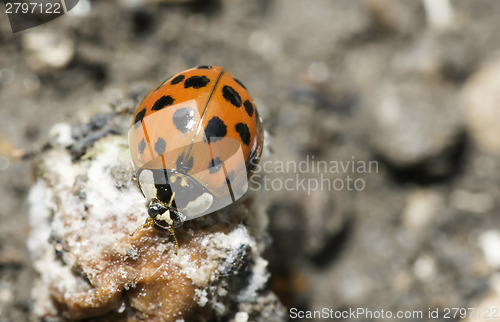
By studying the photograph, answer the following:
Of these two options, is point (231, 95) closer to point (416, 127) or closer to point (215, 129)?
point (215, 129)

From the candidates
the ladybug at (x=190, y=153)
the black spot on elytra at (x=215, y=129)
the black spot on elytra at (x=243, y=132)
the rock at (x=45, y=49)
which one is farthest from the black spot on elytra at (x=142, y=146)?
the rock at (x=45, y=49)

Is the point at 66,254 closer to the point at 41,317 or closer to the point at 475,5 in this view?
the point at 41,317

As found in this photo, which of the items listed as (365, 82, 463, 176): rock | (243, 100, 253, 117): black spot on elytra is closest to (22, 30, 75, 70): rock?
(243, 100, 253, 117): black spot on elytra

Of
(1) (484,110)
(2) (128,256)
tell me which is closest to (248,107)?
(2) (128,256)

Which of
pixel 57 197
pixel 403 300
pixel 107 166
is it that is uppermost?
pixel 107 166

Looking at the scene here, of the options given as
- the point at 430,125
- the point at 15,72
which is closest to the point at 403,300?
the point at 430,125

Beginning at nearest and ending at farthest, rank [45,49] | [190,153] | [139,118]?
[190,153] → [139,118] → [45,49]
